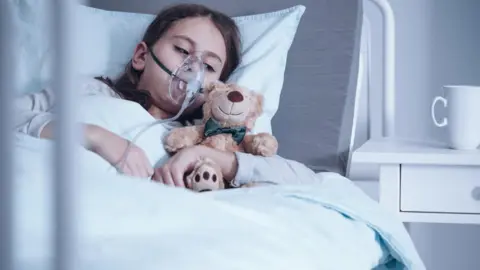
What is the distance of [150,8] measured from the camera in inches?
69.0

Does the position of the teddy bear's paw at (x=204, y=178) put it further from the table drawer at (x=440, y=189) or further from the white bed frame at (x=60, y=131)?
the white bed frame at (x=60, y=131)

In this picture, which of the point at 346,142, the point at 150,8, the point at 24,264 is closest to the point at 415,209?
the point at 346,142

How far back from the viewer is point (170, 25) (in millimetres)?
1497

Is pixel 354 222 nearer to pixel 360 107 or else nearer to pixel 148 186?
pixel 148 186

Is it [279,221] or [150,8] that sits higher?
[150,8]

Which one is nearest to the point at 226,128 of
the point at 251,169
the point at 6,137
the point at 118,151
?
the point at 251,169

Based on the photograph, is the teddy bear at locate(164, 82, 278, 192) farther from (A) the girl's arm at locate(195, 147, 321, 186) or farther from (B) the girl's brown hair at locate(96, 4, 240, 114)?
(B) the girl's brown hair at locate(96, 4, 240, 114)

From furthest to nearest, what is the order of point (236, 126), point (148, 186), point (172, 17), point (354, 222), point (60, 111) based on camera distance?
point (172, 17)
point (236, 126)
point (354, 222)
point (148, 186)
point (60, 111)

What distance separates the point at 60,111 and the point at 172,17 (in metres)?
1.13

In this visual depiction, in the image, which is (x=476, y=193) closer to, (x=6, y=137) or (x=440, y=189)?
(x=440, y=189)

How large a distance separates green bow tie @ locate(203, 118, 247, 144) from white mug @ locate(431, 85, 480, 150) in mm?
463

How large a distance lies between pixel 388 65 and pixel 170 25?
562mm

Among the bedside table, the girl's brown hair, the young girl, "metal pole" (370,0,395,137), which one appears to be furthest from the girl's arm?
"metal pole" (370,0,395,137)

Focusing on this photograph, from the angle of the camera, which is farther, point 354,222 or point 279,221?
point 354,222
